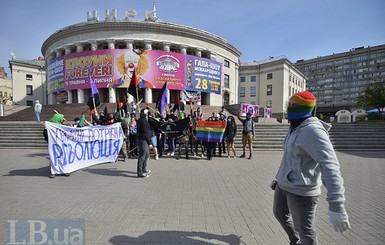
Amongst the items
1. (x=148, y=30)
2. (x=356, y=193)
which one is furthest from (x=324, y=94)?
(x=356, y=193)

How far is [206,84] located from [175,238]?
3081 centimetres

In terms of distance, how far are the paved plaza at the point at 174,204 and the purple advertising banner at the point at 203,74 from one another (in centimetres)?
2540

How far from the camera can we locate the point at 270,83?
51562 mm

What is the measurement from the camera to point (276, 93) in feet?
165

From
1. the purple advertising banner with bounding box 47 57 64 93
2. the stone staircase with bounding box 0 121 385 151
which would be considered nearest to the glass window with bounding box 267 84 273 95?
the stone staircase with bounding box 0 121 385 151

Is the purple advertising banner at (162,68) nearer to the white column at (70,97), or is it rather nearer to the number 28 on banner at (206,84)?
the number 28 on banner at (206,84)

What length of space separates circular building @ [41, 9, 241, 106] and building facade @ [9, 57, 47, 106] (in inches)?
787

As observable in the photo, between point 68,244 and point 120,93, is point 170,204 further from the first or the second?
point 120,93

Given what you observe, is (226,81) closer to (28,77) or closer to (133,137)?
(133,137)

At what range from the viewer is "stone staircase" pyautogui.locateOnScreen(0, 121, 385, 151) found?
1183 centimetres

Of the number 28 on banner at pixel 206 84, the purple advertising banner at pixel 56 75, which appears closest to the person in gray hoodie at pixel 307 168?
the number 28 on banner at pixel 206 84

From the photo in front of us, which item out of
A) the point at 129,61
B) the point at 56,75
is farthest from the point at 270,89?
the point at 56,75

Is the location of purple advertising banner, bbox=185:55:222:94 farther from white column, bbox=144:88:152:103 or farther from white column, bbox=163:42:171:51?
white column, bbox=144:88:152:103
